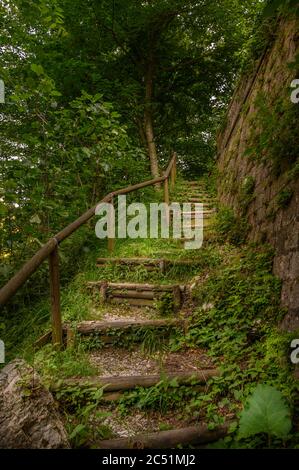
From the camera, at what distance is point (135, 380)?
2.49m

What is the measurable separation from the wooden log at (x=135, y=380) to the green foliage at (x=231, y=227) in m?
2.16

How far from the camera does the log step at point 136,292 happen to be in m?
3.78

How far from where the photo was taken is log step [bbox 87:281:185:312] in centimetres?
378

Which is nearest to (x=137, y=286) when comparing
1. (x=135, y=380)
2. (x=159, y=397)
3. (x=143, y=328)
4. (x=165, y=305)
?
(x=165, y=305)

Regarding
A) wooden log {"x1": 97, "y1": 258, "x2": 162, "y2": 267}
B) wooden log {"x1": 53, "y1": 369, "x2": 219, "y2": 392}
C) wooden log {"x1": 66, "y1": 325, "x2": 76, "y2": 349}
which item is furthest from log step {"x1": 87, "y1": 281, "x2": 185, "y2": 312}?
wooden log {"x1": 53, "y1": 369, "x2": 219, "y2": 392}

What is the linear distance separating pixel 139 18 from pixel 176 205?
198 inches

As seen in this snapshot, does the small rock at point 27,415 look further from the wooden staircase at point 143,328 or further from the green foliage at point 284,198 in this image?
the green foliage at point 284,198

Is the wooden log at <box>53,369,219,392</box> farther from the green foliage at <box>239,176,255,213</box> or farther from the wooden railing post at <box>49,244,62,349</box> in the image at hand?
the green foliage at <box>239,176,255,213</box>

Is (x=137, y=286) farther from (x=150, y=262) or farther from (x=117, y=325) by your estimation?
(x=117, y=325)

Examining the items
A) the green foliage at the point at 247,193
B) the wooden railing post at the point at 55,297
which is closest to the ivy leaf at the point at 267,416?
the wooden railing post at the point at 55,297

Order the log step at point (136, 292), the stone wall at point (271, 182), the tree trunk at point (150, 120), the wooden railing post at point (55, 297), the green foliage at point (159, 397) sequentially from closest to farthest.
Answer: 1. the green foliage at point (159, 397)
2. the wooden railing post at point (55, 297)
3. the stone wall at point (271, 182)
4. the log step at point (136, 292)
5. the tree trunk at point (150, 120)

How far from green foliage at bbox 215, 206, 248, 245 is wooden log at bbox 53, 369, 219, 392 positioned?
2.16m

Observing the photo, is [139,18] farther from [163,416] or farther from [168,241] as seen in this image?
[163,416]
